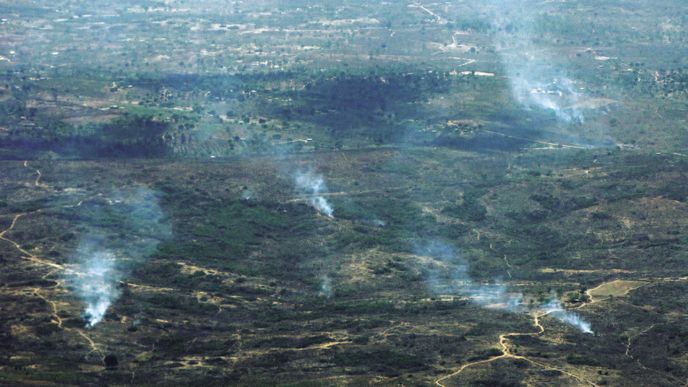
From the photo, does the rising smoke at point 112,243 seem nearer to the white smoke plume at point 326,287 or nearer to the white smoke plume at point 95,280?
the white smoke plume at point 95,280

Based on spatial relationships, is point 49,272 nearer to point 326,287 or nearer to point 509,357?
point 326,287

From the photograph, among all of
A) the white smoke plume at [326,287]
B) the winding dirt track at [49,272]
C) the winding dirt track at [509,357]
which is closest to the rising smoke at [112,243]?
the winding dirt track at [49,272]

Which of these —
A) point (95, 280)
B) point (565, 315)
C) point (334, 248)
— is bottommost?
point (334, 248)

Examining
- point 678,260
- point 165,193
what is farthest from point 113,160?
point 678,260

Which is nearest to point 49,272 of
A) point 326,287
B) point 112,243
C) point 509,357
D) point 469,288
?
point 112,243

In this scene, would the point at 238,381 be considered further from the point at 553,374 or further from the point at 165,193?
the point at 165,193
